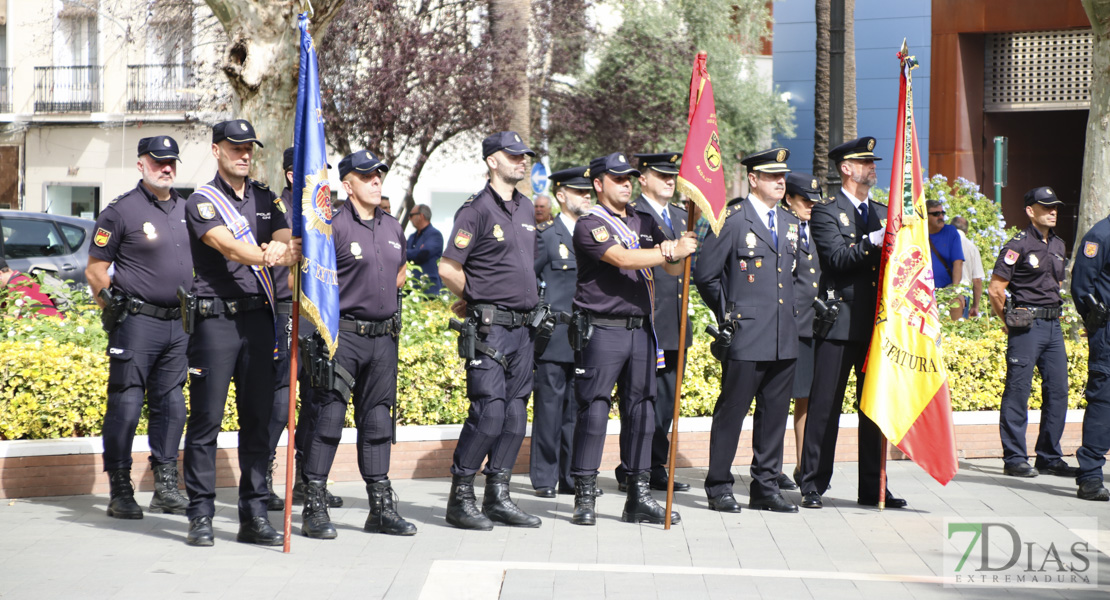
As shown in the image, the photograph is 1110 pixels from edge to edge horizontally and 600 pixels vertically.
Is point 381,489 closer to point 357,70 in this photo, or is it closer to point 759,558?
point 759,558

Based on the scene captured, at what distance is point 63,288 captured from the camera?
11.7 m

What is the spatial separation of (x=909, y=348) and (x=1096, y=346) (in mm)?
1500

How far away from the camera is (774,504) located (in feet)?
25.3

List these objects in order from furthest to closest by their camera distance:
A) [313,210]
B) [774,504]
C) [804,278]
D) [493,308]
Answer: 1. [804,278]
2. [774,504]
3. [493,308]
4. [313,210]

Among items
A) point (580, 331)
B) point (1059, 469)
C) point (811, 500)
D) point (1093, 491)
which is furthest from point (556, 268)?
point (1059, 469)

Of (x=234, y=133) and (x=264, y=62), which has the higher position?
(x=264, y=62)

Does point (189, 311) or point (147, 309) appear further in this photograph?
point (147, 309)

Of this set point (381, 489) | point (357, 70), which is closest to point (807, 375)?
point (381, 489)

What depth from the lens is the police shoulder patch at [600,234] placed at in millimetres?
7121

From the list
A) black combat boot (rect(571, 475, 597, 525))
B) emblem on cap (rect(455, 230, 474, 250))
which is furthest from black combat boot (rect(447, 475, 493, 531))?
emblem on cap (rect(455, 230, 474, 250))

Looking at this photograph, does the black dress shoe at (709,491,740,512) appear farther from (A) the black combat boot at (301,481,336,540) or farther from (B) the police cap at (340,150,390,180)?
(B) the police cap at (340,150,390,180)

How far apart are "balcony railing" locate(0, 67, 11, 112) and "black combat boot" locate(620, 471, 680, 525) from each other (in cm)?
2871

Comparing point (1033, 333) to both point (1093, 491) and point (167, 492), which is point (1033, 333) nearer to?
point (1093, 491)

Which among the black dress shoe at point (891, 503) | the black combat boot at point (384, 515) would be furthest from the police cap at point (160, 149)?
the black dress shoe at point (891, 503)
